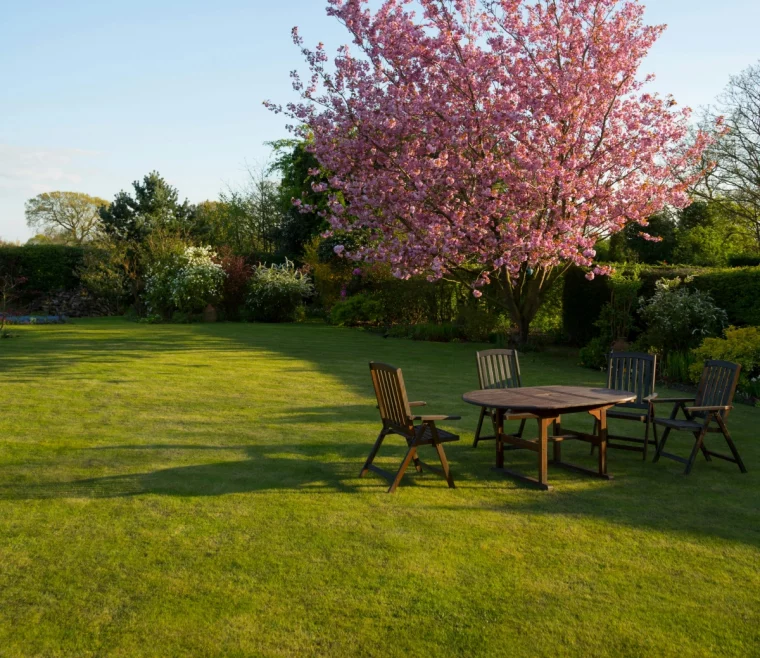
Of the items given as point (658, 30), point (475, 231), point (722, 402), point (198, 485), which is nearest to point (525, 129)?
point (475, 231)

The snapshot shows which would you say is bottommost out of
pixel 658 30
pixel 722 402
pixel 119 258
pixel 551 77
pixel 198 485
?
pixel 198 485

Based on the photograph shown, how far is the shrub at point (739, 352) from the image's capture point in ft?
38.7

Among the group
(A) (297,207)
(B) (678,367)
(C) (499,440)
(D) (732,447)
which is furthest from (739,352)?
(A) (297,207)

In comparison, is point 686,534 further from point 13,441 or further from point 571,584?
point 13,441

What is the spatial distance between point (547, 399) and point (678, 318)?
316 inches

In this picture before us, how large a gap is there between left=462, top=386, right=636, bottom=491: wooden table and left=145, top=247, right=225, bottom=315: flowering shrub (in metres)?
20.1

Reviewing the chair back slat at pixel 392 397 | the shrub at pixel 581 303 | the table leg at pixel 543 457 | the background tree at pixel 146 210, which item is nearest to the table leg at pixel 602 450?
the table leg at pixel 543 457

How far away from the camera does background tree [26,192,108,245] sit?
58719 millimetres

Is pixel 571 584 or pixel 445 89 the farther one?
pixel 445 89

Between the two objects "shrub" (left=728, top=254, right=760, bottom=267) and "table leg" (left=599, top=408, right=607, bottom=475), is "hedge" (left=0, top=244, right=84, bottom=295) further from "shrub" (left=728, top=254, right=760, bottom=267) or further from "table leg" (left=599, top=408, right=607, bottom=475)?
"table leg" (left=599, top=408, right=607, bottom=475)

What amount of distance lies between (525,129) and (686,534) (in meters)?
11.3

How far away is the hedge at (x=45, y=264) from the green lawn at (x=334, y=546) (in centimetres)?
2449

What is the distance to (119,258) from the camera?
28.0 m

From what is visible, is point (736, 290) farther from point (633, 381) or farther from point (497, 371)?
point (497, 371)
